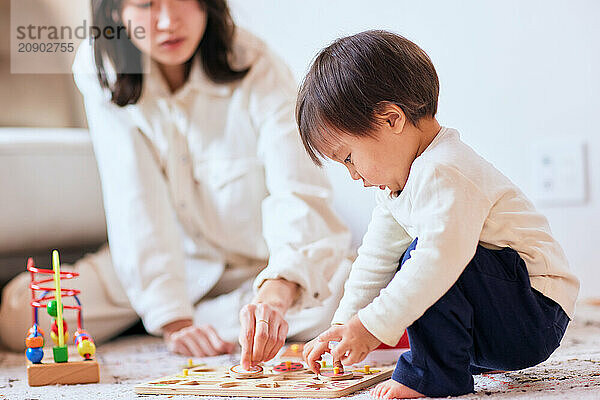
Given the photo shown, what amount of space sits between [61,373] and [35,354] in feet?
0.14

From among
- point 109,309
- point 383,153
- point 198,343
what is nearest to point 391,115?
point 383,153

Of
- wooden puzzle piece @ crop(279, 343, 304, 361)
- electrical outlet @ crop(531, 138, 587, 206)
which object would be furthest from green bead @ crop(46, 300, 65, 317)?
electrical outlet @ crop(531, 138, 587, 206)

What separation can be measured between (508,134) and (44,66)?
106cm

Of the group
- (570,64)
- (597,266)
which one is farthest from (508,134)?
(597,266)

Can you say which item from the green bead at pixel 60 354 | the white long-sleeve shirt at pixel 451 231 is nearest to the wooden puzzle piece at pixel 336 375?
the white long-sleeve shirt at pixel 451 231

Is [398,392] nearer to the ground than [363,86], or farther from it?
nearer to the ground

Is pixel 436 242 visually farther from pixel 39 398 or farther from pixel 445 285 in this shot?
pixel 39 398

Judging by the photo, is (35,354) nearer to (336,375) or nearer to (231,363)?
(231,363)

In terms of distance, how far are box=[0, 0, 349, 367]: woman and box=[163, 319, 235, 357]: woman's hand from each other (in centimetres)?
7

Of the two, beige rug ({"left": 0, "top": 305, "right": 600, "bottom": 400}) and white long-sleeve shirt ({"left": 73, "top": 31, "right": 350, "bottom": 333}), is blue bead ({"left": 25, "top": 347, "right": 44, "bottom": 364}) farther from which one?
white long-sleeve shirt ({"left": 73, "top": 31, "right": 350, "bottom": 333})

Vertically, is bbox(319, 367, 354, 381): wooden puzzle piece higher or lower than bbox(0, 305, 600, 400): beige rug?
higher

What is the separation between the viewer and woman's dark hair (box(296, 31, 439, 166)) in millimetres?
756

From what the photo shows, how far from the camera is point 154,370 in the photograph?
3.48 ft

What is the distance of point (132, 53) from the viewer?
138 centimetres
